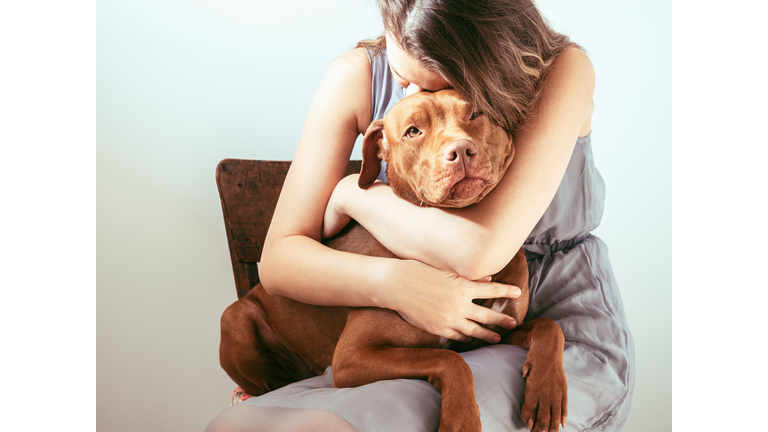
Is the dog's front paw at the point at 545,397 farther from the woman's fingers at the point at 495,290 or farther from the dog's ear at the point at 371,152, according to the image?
the dog's ear at the point at 371,152

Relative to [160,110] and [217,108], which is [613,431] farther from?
[160,110]

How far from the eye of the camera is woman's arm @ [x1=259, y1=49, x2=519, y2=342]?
1.20 m

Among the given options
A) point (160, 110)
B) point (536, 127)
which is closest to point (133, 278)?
point (160, 110)

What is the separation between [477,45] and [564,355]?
32.5 inches

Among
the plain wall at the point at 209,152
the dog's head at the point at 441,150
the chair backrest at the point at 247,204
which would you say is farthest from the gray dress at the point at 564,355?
the plain wall at the point at 209,152

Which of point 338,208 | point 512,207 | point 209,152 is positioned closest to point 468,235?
point 512,207

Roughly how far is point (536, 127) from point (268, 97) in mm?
1593

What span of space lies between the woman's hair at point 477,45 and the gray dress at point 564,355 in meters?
0.34

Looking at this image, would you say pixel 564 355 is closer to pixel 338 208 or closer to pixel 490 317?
pixel 490 317

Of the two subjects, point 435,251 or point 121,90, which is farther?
point 121,90

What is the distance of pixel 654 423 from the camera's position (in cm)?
230

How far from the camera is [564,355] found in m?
1.24

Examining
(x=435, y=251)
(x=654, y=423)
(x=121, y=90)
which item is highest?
(x=121, y=90)
